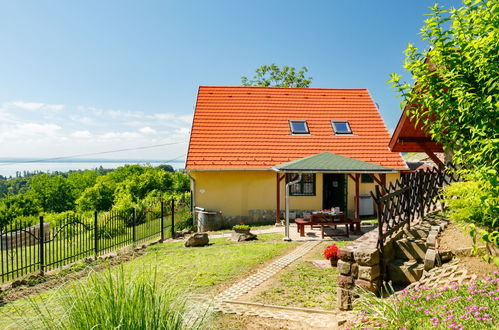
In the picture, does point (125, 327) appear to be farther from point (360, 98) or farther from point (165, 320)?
point (360, 98)

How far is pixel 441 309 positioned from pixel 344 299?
209 centimetres

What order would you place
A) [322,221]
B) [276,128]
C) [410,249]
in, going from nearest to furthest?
[410,249]
[322,221]
[276,128]

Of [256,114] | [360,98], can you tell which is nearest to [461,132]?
[256,114]

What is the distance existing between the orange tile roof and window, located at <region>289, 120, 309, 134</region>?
236mm

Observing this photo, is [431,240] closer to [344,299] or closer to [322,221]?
[344,299]

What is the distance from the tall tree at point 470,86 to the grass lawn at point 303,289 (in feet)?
9.67

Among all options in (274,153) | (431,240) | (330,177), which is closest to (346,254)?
(431,240)

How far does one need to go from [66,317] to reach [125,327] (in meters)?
0.66

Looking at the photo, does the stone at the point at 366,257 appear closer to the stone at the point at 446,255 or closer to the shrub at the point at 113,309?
the stone at the point at 446,255

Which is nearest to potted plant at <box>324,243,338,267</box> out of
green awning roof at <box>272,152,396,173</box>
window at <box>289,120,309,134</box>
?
green awning roof at <box>272,152,396,173</box>

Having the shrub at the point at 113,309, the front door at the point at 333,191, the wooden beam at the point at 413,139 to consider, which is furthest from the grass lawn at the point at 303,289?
the front door at the point at 333,191

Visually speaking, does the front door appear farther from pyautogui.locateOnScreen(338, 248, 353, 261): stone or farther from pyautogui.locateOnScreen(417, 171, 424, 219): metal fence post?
pyautogui.locateOnScreen(338, 248, 353, 261): stone

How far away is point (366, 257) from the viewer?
Answer: 600cm

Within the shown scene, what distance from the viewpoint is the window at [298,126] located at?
17587 mm
